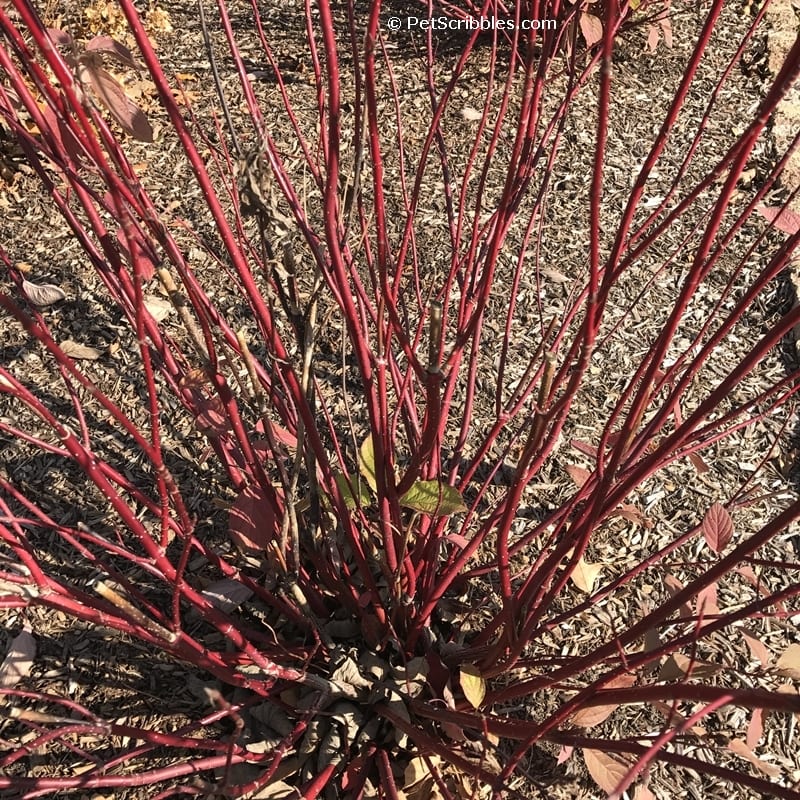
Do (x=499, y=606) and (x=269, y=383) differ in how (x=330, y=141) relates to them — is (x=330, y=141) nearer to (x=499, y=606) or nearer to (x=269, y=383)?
(x=269, y=383)

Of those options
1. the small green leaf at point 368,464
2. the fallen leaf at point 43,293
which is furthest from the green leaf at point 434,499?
the fallen leaf at point 43,293

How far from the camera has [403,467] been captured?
1.89 meters

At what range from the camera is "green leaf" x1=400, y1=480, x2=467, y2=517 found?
116cm

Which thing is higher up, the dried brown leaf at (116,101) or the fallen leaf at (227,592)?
the dried brown leaf at (116,101)

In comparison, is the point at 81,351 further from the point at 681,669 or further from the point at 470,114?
the point at 681,669

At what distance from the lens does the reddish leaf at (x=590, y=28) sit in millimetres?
2391

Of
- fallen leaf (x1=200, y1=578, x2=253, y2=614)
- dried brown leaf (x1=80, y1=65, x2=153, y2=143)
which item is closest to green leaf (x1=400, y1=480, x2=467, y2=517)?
fallen leaf (x1=200, y1=578, x2=253, y2=614)

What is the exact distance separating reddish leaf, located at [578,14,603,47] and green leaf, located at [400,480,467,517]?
1751 millimetres

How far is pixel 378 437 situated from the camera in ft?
3.54

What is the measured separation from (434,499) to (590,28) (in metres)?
1.93

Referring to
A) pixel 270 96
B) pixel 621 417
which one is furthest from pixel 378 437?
pixel 270 96

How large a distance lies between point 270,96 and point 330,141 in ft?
7.28

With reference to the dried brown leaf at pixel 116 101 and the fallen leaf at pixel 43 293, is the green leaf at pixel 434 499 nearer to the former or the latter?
the dried brown leaf at pixel 116 101

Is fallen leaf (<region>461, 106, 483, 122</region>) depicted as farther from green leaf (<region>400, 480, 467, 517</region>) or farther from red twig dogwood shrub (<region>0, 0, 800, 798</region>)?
green leaf (<region>400, 480, 467, 517</region>)
